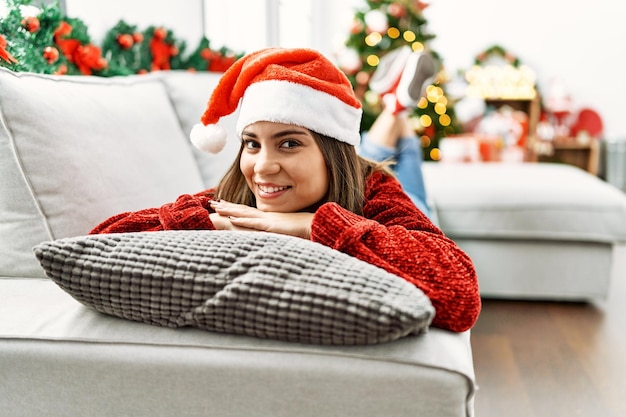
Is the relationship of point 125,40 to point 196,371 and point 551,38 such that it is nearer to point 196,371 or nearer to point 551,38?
point 196,371

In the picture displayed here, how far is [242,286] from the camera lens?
0.75 m

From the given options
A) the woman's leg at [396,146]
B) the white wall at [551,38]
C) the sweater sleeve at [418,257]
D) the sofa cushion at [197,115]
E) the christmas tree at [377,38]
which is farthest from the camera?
the white wall at [551,38]

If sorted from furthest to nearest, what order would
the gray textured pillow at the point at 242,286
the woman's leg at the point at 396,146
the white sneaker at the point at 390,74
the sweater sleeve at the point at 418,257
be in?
the white sneaker at the point at 390,74, the woman's leg at the point at 396,146, the sweater sleeve at the point at 418,257, the gray textured pillow at the point at 242,286

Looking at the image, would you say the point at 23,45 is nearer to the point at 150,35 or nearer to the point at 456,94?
the point at 150,35

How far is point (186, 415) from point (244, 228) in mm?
402

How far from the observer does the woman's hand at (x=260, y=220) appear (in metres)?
1.06

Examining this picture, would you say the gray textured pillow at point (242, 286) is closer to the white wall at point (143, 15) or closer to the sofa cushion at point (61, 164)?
the sofa cushion at point (61, 164)

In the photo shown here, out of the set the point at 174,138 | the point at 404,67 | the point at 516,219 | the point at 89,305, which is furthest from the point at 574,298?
the point at 89,305

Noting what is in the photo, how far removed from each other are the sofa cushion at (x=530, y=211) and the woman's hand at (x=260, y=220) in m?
1.35

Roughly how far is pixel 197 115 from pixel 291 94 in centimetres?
86

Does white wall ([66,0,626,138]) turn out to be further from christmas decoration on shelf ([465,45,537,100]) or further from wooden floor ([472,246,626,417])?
wooden floor ([472,246,626,417])

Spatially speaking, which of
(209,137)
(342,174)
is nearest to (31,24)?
(209,137)

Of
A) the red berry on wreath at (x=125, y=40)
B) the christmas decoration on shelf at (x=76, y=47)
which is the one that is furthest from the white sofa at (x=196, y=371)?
the red berry on wreath at (x=125, y=40)

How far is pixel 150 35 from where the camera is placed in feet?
6.98
